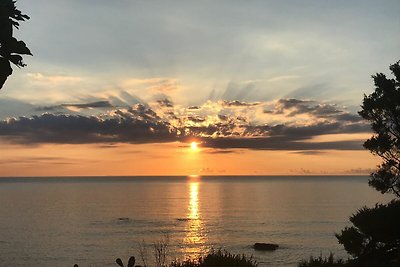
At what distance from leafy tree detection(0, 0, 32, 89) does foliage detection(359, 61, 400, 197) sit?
24.5 metres

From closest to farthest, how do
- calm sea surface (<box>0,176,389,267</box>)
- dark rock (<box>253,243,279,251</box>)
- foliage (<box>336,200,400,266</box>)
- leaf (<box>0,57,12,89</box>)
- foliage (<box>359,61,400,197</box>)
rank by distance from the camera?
1. leaf (<box>0,57,12,89</box>)
2. foliage (<box>336,200,400,266</box>)
3. foliage (<box>359,61,400,197</box>)
4. calm sea surface (<box>0,176,389,267</box>)
5. dark rock (<box>253,243,279,251</box>)

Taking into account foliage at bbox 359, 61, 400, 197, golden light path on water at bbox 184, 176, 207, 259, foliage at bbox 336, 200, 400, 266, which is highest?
foliage at bbox 359, 61, 400, 197

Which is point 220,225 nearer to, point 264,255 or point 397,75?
point 264,255

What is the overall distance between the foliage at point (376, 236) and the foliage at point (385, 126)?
6196 millimetres

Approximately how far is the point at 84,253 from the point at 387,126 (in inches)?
2120

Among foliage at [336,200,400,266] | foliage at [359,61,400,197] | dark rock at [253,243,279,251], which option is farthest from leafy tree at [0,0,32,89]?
dark rock at [253,243,279,251]

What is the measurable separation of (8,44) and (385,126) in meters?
25.6

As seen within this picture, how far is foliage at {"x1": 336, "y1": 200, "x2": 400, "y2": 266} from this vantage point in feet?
71.7

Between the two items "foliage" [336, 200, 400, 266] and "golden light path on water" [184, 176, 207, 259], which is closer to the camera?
"foliage" [336, 200, 400, 266]

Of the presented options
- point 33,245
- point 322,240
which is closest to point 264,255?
point 322,240

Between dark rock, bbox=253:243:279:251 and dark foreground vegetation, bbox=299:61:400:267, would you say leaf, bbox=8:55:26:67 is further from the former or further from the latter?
dark rock, bbox=253:243:279:251

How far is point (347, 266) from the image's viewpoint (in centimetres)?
1973

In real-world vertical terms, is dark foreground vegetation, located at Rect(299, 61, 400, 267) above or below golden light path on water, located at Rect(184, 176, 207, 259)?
above

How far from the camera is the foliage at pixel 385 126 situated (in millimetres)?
30031
